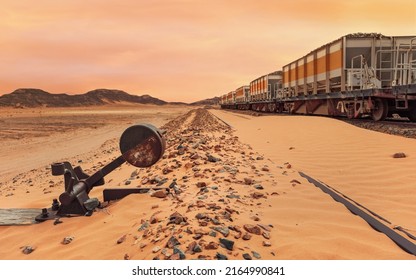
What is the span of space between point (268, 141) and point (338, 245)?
31.3ft

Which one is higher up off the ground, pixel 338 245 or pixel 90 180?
pixel 90 180

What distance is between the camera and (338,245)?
3.49 meters

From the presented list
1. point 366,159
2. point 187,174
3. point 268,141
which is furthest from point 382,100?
point 187,174

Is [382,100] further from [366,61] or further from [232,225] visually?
[232,225]

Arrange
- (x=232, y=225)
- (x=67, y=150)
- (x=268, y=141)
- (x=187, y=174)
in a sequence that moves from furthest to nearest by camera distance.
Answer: (x=67, y=150)
(x=268, y=141)
(x=187, y=174)
(x=232, y=225)

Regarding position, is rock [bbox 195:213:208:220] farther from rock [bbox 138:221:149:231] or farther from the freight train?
the freight train

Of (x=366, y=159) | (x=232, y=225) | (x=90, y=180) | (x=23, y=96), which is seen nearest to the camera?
(x=232, y=225)

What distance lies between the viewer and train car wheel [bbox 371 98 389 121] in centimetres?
1462

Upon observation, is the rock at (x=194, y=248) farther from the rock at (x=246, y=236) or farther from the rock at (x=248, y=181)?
the rock at (x=248, y=181)

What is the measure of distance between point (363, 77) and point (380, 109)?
81.8 inches

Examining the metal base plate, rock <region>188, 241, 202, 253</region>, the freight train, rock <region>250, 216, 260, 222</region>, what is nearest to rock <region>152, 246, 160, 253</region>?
rock <region>188, 241, 202, 253</region>

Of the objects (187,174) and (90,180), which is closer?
(90,180)

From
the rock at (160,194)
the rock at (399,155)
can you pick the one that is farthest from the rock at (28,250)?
the rock at (399,155)

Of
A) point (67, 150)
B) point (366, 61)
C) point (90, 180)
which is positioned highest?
point (366, 61)
